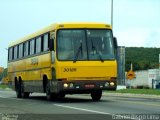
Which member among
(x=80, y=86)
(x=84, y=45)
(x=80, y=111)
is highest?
(x=84, y=45)

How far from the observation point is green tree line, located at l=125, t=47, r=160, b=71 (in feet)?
492

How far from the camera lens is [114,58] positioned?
2542 cm

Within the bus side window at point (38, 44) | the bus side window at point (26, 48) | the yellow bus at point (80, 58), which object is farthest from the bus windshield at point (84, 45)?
the bus side window at point (26, 48)

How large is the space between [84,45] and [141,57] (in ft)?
432

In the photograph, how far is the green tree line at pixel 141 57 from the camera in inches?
5906

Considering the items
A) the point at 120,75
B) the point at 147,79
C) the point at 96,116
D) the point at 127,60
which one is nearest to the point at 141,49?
the point at 127,60

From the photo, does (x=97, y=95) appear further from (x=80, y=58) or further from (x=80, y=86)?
(x=80, y=58)

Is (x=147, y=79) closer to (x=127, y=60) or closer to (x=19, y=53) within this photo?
(x=127, y=60)

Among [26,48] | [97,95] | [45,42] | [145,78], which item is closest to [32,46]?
[26,48]

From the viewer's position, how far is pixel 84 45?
25.1 meters

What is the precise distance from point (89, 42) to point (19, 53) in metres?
9.61

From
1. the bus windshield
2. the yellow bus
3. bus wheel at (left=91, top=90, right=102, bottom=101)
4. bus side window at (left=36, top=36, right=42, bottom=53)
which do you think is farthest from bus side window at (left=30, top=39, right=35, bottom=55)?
the bus windshield

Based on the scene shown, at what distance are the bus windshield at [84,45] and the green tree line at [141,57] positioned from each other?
12265 centimetres

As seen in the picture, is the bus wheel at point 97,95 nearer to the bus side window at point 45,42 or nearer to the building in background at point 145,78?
the bus side window at point 45,42
